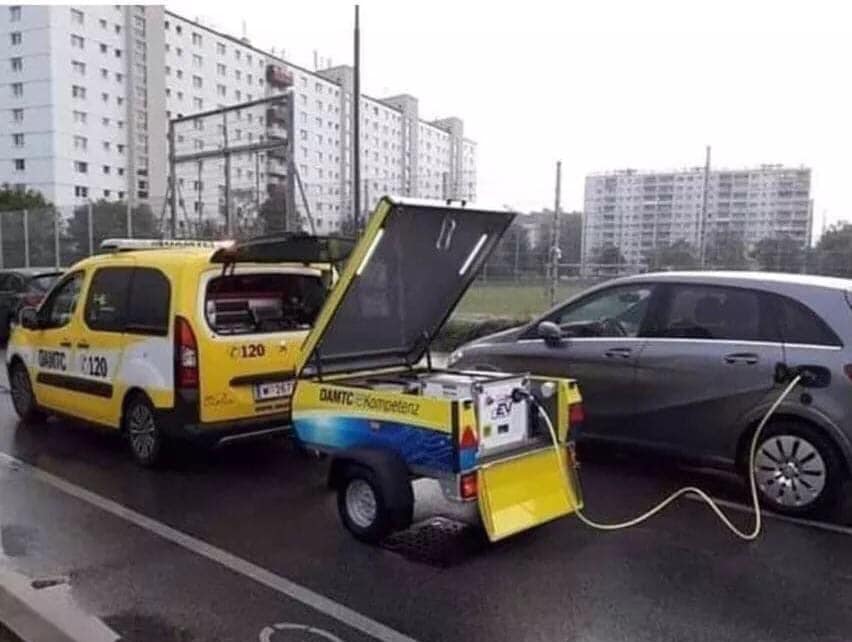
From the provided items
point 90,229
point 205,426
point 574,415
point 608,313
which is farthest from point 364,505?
point 90,229

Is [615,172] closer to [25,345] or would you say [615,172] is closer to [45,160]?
[25,345]

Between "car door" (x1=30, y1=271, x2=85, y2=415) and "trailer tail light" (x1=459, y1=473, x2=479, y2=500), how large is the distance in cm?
438

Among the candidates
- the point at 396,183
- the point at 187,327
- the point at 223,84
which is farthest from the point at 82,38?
the point at 187,327

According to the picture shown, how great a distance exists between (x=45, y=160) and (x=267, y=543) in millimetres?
74349

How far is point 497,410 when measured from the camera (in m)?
4.52

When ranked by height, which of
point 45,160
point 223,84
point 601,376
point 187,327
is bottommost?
point 601,376

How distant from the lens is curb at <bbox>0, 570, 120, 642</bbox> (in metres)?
3.32

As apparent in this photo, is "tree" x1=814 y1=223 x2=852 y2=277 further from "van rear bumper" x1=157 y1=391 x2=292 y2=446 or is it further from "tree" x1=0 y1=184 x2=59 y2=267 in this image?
"tree" x1=0 y1=184 x2=59 y2=267

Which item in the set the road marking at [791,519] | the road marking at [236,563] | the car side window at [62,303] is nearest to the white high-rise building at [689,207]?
the road marking at [791,519]

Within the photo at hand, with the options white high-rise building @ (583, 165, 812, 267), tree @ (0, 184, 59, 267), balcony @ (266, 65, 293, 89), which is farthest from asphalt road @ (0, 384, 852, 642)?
balcony @ (266, 65, 293, 89)

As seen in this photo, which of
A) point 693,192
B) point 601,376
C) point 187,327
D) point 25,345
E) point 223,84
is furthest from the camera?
point 223,84

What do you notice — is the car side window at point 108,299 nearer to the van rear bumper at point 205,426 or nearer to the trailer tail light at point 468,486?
the van rear bumper at point 205,426

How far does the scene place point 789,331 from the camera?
205 inches

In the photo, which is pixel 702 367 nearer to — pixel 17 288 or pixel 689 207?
pixel 689 207
